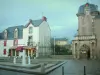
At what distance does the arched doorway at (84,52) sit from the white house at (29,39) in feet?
32.8

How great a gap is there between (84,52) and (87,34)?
5.28 meters

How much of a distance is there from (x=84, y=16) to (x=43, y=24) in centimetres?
1112

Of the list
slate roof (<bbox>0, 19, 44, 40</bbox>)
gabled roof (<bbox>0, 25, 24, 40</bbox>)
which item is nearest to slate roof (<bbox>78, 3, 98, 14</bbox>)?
slate roof (<bbox>0, 19, 44, 40</bbox>)

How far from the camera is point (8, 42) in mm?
63375

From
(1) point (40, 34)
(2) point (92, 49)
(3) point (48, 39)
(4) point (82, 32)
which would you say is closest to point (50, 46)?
(3) point (48, 39)

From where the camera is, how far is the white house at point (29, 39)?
5734 centimetres

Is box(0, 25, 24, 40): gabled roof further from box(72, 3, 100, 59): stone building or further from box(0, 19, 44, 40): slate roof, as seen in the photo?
box(72, 3, 100, 59): stone building

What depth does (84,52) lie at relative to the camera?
54688mm

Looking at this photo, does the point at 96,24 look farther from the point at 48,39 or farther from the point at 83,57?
the point at 48,39

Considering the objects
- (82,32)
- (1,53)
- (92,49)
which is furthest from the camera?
(1,53)

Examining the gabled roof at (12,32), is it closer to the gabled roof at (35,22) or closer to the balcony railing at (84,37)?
the gabled roof at (35,22)

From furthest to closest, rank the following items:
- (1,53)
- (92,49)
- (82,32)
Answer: (1,53) < (82,32) < (92,49)

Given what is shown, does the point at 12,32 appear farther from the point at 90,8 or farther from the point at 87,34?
the point at 90,8

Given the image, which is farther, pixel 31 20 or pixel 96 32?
pixel 31 20
